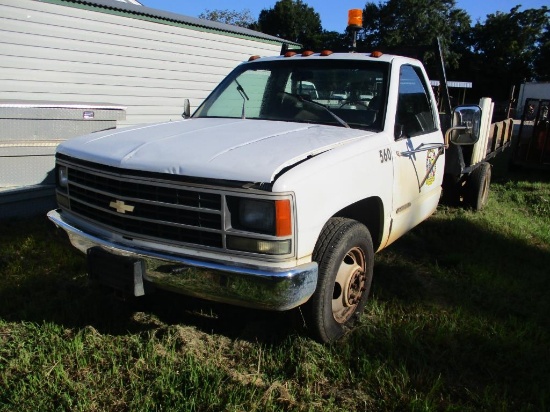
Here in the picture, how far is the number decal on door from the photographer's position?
3.28 m

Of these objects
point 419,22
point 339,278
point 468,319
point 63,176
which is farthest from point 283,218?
point 419,22

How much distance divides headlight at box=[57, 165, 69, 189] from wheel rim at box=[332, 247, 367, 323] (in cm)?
186

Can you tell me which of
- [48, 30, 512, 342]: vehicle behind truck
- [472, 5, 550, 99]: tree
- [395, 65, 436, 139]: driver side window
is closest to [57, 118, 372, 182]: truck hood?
[48, 30, 512, 342]: vehicle behind truck

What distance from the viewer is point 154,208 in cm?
265

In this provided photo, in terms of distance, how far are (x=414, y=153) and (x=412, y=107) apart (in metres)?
0.47

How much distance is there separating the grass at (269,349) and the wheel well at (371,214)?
1.75ft

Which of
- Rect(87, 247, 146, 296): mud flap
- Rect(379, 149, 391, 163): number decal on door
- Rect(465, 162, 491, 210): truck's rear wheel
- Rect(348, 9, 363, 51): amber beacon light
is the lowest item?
Rect(465, 162, 491, 210): truck's rear wheel

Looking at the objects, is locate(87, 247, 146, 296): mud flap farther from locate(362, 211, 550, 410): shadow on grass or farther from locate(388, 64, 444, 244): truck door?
locate(388, 64, 444, 244): truck door

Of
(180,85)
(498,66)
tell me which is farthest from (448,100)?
(498,66)

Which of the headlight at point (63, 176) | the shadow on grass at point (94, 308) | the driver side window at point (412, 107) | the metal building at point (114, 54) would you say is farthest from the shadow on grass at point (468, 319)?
the metal building at point (114, 54)

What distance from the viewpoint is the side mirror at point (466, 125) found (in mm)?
4145

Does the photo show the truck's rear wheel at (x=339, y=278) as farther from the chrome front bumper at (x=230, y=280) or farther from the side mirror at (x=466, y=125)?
the side mirror at (x=466, y=125)

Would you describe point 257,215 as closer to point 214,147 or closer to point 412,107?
point 214,147

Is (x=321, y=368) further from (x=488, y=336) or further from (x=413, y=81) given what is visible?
(x=413, y=81)
